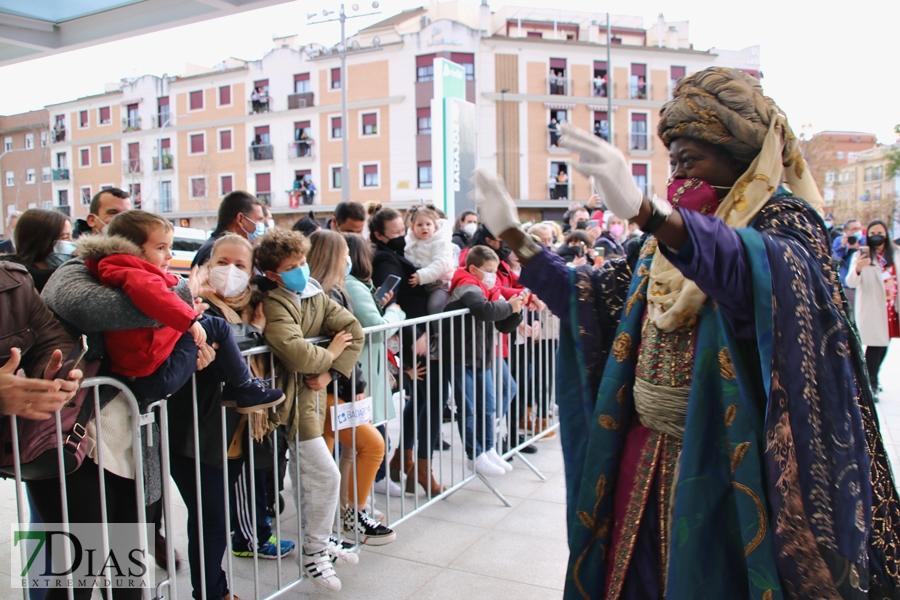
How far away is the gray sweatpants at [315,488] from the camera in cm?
314

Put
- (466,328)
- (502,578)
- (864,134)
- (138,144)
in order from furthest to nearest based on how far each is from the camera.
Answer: (864,134), (138,144), (466,328), (502,578)

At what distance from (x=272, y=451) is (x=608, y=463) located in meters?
1.63

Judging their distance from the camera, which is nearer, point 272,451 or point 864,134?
point 272,451

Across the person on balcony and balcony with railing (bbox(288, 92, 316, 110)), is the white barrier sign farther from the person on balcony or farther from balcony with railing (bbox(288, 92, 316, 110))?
balcony with railing (bbox(288, 92, 316, 110))

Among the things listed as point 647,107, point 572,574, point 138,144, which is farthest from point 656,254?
point 138,144

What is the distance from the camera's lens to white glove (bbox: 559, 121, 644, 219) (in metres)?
1.52

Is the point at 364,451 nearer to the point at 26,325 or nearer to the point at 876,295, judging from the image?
the point at 26,325

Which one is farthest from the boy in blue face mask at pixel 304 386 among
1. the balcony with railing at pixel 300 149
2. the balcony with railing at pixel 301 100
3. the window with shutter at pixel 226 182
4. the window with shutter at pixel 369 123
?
the window with shutter at pixel 226 182

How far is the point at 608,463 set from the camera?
2076 millimetres

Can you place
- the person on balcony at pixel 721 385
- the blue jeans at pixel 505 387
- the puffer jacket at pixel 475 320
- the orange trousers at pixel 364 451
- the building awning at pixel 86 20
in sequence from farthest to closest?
the blue jeans at pixel 505 387 < the puffer jacket at pixel 475 320 < the orange trousers at pixel 364 451 < the building awning at pixel 86 20 < the person on balcony at pixel 721 385

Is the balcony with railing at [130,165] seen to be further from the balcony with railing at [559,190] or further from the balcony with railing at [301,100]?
the balcony with railing at [559,190]

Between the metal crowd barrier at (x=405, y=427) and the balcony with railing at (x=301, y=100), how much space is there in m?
34.0

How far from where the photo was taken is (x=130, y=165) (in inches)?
1704

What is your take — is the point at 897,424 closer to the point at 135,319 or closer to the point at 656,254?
the point at 656,254
